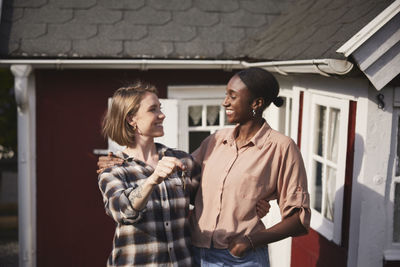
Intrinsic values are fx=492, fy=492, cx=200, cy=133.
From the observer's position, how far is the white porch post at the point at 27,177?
533 cm

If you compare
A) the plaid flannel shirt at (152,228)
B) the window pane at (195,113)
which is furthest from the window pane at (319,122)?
the plaid flannel shirt at (152,228)

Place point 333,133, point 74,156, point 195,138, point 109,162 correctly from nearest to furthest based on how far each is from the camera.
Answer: point 109,162
point 333,133
point 74,156
point 195,138

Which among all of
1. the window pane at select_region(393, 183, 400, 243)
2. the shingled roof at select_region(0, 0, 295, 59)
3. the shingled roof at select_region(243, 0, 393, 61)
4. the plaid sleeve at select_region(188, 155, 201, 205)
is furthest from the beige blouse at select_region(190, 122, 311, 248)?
the shingled roof at select_region(0, 0, 295, 59)

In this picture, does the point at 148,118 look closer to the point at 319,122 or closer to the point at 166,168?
the point at 166,168

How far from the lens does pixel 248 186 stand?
2717 millimetres

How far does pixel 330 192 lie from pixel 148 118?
2.19 metres

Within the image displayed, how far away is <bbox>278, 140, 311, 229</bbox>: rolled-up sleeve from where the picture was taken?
2625 mm

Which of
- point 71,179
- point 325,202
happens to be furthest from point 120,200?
point 71,179

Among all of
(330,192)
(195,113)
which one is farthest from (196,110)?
(330,192)

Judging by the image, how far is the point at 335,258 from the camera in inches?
157

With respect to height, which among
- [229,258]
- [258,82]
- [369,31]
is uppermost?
[369,31]

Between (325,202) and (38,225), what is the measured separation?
3247 millimetres

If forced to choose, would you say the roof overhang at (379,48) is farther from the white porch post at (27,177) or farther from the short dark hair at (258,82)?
the white porch post at (27,177)

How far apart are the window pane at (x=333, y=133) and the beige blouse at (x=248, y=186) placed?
1.56 meters
